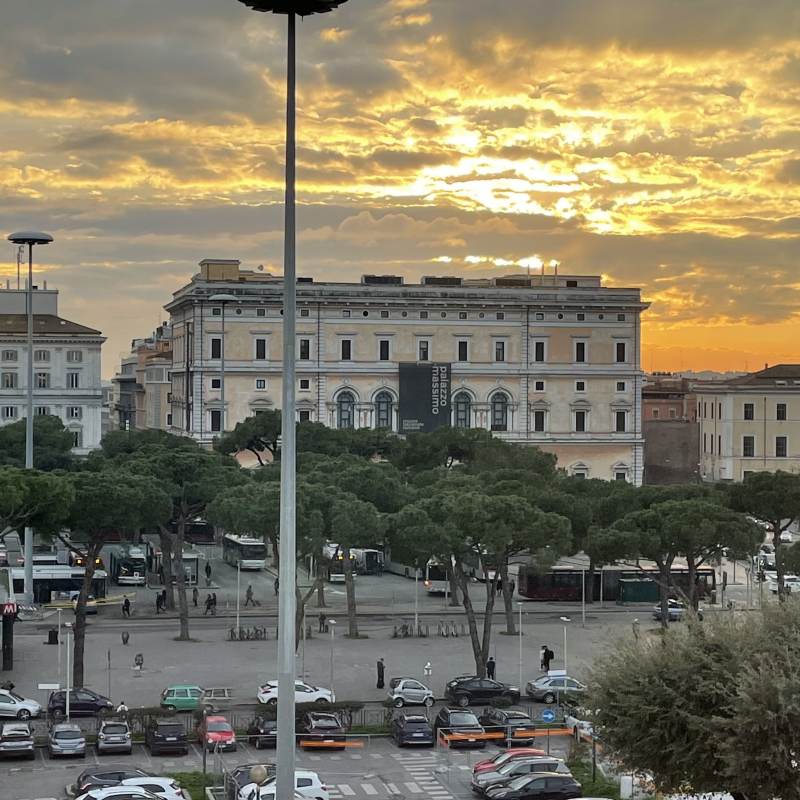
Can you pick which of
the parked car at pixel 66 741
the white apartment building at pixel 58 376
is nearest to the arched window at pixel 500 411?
the white apartment building at pixel 58 376

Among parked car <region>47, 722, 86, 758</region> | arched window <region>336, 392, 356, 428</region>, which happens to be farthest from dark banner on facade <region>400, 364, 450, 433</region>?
parked car <region>47, 722, 86, 758</region>

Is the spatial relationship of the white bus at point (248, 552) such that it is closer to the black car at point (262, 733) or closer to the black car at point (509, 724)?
the black car at point (509, 724)

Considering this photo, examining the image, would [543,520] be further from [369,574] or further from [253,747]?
[369,574]

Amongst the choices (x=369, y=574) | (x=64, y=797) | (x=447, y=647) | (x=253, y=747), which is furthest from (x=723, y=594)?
(x=64, y=797)

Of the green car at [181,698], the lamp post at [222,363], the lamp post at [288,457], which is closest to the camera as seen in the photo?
the lamp post at [288,457]

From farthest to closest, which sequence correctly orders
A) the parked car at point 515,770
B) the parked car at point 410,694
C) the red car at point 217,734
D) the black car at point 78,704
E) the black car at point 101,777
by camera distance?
the parked car at point 410,694, the black car at point 78,704, the red car at point 217,734, the parked car at point 515,770, the black car at point 101,777

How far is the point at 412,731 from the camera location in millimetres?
31000

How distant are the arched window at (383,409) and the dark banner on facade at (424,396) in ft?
3.42

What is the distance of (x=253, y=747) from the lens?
30469mm

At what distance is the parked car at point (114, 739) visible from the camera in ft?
97.8

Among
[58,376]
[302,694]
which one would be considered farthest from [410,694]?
[58,376]

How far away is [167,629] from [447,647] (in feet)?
30.8

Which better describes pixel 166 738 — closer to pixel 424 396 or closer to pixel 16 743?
pixel 16 743

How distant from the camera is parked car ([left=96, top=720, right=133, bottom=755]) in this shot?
29.8m
